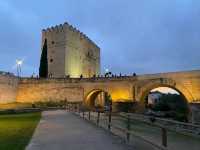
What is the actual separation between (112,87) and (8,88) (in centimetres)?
1503

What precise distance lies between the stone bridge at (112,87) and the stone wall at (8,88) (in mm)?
1271

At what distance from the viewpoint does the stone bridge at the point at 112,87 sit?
1336 inches

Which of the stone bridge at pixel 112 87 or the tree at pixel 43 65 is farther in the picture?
the tree at pixel 43 65

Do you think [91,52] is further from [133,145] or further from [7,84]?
[133,145]

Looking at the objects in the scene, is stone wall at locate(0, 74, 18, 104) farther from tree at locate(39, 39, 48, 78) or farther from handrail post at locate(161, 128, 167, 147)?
handrail post at locate(161, 128, 167, 147)

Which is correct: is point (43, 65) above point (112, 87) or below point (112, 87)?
above

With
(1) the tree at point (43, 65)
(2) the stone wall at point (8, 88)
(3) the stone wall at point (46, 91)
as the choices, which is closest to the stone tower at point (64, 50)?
(1) the tree at point (43, 65)

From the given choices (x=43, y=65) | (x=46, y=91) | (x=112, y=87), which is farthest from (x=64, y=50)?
(x=112, y=87)

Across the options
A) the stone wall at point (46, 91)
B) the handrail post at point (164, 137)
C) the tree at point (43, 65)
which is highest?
the tree at point (43, 65)

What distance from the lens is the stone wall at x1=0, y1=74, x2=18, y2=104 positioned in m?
39.9

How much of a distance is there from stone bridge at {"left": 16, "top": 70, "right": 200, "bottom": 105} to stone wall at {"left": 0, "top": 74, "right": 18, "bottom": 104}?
1271mm

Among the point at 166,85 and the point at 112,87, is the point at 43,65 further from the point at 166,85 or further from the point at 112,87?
the point at 166,85

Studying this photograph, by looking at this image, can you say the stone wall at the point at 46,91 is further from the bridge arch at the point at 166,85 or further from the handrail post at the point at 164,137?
the handrail post at the point at 164,137

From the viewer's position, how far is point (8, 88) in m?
41.2
